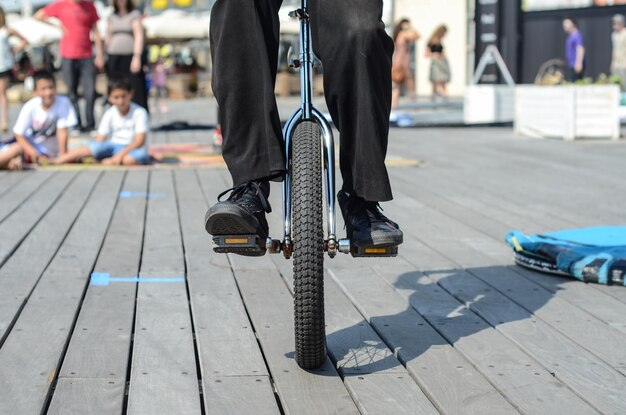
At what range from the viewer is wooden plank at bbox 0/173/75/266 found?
5.37 meters

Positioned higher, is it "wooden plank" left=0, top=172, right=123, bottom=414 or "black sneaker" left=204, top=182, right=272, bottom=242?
"black sneaker" left=204, top=182, right=272, bottom=242

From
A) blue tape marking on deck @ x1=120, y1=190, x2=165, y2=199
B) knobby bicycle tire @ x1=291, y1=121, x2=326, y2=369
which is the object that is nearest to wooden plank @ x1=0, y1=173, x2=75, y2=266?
blue tape marking on deck @ x1=120, y1=190, x2=165, y2=199

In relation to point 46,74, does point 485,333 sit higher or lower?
lower

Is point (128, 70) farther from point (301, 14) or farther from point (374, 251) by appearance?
point (374, 251)

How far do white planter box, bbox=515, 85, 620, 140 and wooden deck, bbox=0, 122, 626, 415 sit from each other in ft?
17.8

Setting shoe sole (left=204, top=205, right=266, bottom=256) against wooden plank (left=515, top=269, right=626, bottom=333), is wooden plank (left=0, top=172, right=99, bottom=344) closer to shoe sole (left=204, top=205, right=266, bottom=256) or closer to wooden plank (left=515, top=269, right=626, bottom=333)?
shoe sole (left=204, top=205, right=266, bottom=256)

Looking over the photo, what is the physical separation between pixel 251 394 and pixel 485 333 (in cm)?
101

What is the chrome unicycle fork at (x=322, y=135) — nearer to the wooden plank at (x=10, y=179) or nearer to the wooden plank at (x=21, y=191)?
the wooden plank at (x=21, y=191)

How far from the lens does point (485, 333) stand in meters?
3.61

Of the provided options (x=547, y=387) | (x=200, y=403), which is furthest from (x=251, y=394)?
(x=547, y=387)

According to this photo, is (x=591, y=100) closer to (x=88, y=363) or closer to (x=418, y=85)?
(x=88, y=363)

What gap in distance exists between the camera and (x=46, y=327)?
365 cm

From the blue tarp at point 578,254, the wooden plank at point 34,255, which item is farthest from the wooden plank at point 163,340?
the blue tarp at point 578,254

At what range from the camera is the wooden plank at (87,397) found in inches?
109
